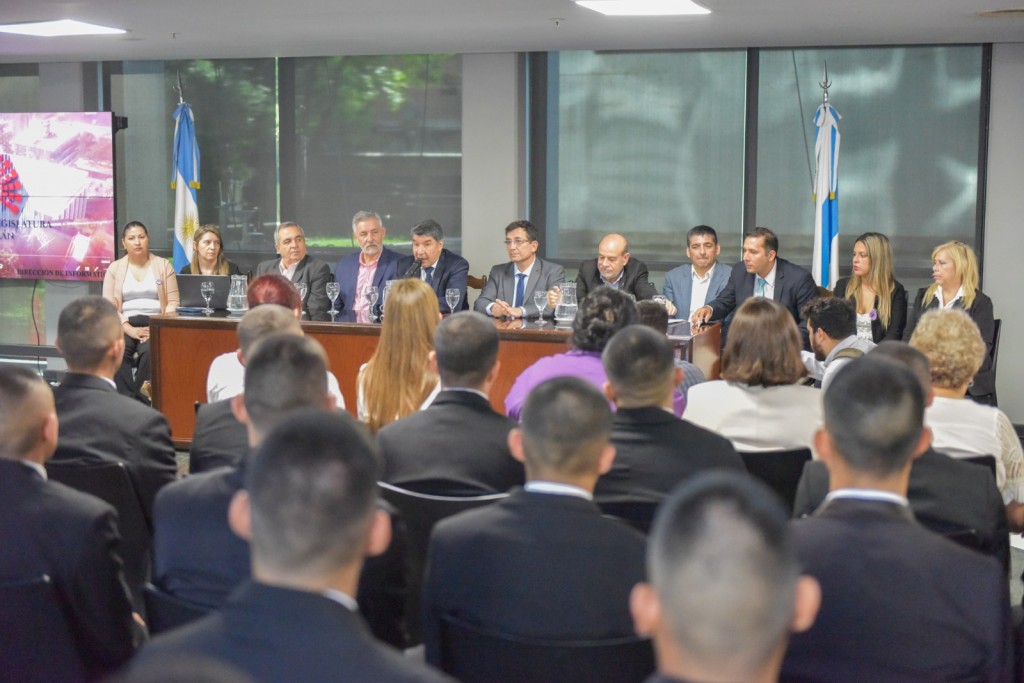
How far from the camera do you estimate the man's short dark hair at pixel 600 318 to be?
3895 millimetres

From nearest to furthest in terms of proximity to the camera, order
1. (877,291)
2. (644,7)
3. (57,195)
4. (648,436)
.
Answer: (648,436) → (644,7) → (877,291) → (57,195)

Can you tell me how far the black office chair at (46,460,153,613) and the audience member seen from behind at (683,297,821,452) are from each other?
173 centimetres

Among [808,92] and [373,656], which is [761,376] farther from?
[808,92]

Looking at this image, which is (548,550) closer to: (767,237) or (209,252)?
(767,237)

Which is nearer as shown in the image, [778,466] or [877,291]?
[778,466]

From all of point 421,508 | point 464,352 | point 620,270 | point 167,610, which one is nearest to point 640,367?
point 464,352

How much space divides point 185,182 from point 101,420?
623 cm

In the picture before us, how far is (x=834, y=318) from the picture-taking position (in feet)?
15.5

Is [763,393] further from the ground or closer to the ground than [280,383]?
closer to the ground

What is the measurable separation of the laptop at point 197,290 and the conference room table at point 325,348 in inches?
6.2

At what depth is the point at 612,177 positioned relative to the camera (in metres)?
8.66

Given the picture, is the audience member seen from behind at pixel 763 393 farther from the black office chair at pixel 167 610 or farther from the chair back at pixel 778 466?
the black office chair at pixel 167 610

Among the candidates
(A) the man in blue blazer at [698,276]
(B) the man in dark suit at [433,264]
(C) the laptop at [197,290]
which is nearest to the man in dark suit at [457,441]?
(B) the man in dark suit at [433,264]

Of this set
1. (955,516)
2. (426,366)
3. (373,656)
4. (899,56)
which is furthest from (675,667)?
(899,56)
